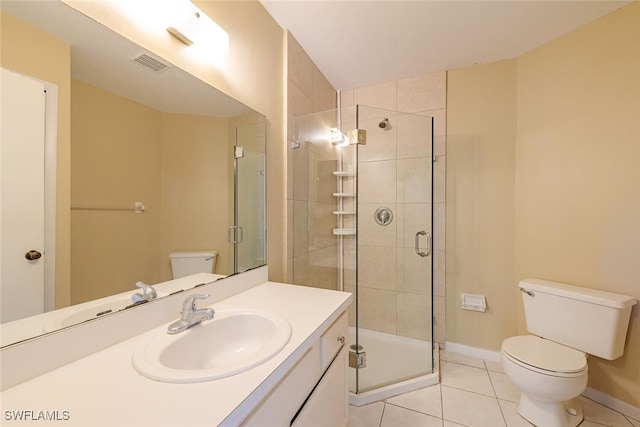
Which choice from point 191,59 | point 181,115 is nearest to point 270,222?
point 181,115

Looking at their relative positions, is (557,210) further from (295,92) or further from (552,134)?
(295,92)

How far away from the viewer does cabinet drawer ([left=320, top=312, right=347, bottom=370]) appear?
3.25 ft

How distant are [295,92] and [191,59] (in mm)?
893

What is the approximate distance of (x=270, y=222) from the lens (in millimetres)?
1624

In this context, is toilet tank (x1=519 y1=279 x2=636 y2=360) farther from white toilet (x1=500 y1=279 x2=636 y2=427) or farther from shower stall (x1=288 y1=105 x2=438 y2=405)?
shower stall (x1=288 y1=105 x2=438 y2=405)

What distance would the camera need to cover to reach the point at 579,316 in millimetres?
1552

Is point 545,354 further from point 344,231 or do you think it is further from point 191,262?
point 191,262

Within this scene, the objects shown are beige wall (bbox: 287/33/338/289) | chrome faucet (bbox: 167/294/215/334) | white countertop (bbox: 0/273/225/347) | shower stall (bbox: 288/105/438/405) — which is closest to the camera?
white countertop (bbox: 0/273/225/347)

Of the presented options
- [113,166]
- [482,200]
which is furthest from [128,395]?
[482,200]

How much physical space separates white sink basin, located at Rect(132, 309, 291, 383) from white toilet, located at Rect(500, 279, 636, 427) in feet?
4.82

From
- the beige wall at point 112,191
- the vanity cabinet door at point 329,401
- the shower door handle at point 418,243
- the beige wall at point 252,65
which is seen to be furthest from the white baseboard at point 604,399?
the beige wall at point 112,191
